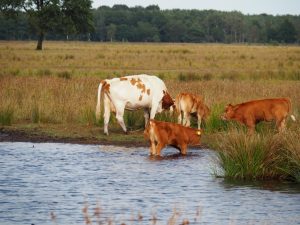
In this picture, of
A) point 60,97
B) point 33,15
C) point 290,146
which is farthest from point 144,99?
point 33,15

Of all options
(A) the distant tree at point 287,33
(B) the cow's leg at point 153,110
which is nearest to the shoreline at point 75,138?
(B) the cow's leg at point 153,110

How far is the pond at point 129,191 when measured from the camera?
10594mm

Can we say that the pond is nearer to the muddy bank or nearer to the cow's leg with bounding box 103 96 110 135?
the muddy bank

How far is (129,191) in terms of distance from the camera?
1234cm

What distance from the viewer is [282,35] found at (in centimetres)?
15200

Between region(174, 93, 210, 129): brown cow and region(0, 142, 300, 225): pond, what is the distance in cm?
178

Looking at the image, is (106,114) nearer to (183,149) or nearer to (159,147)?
(183,149)

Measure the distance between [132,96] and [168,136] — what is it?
11.0 ft

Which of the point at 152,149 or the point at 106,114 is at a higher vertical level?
the point at 106,114

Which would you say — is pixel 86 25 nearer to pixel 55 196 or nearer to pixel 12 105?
pixel 12 105

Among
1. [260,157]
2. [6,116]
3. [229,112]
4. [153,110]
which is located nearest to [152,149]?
[229,112]

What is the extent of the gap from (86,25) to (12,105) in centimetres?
6247

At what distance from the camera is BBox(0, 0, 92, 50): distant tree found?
7988cm

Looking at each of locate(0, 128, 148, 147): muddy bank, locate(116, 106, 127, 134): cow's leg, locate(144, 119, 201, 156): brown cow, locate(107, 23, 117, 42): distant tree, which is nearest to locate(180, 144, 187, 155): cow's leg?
locate(144, 119, 201, 156): brown cow
